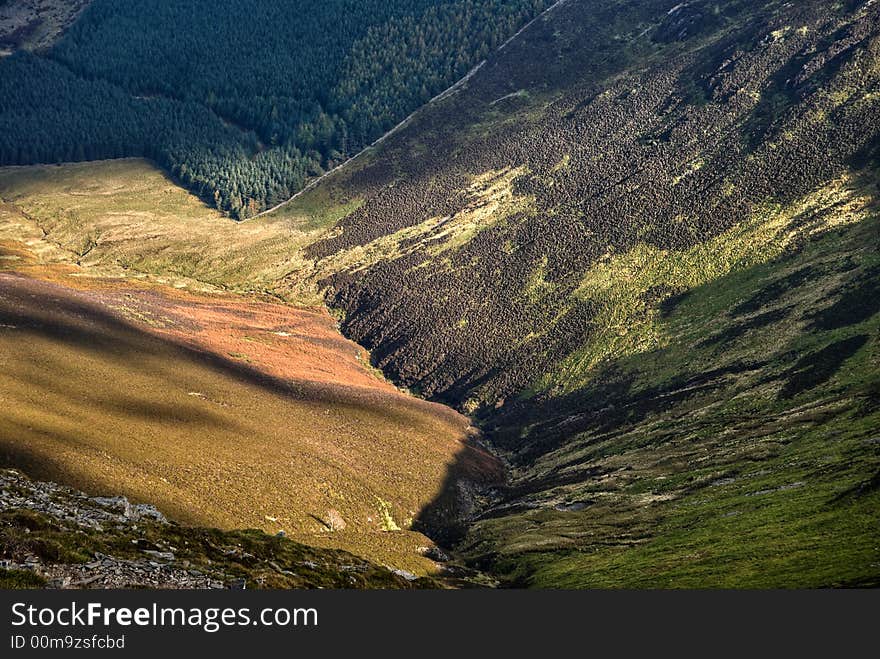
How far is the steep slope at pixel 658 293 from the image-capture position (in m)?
57.2

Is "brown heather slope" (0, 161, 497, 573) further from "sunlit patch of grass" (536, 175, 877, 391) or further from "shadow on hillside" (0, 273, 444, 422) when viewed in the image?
"sunlit patch of grass" (536, 175, 877, 391)

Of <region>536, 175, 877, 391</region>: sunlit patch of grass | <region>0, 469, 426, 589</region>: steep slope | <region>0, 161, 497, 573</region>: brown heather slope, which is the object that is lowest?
<region>0, 469, 426, 589</region>: steep slope

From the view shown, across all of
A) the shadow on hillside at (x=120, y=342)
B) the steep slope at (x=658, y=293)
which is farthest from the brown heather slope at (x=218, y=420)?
the steep slope at (x=658, y=293)

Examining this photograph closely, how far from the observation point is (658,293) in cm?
11206

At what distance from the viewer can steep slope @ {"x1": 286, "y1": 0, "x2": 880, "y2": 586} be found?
57.2 meters

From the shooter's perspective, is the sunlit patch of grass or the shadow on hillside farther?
the sunlit patch of grass

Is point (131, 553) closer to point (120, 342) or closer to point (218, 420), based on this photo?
point (218, 420)

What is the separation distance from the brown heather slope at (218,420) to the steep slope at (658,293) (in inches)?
308

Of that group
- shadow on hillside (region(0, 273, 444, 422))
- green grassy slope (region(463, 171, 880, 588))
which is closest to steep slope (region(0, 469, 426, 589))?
green grassy slope (region(463, 171, 880, 588))

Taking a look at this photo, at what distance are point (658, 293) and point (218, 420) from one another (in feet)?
220

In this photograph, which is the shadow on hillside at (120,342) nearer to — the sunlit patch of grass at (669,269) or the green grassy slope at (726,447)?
the green grassy slope at (726,447)

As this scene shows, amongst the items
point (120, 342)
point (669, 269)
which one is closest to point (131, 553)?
point (120, 342)

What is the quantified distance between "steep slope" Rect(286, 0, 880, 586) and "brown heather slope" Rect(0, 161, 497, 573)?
7821 mm

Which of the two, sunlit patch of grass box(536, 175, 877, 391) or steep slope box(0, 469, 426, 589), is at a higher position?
sunlit patch of grass box(536, 175, 877, 391)
